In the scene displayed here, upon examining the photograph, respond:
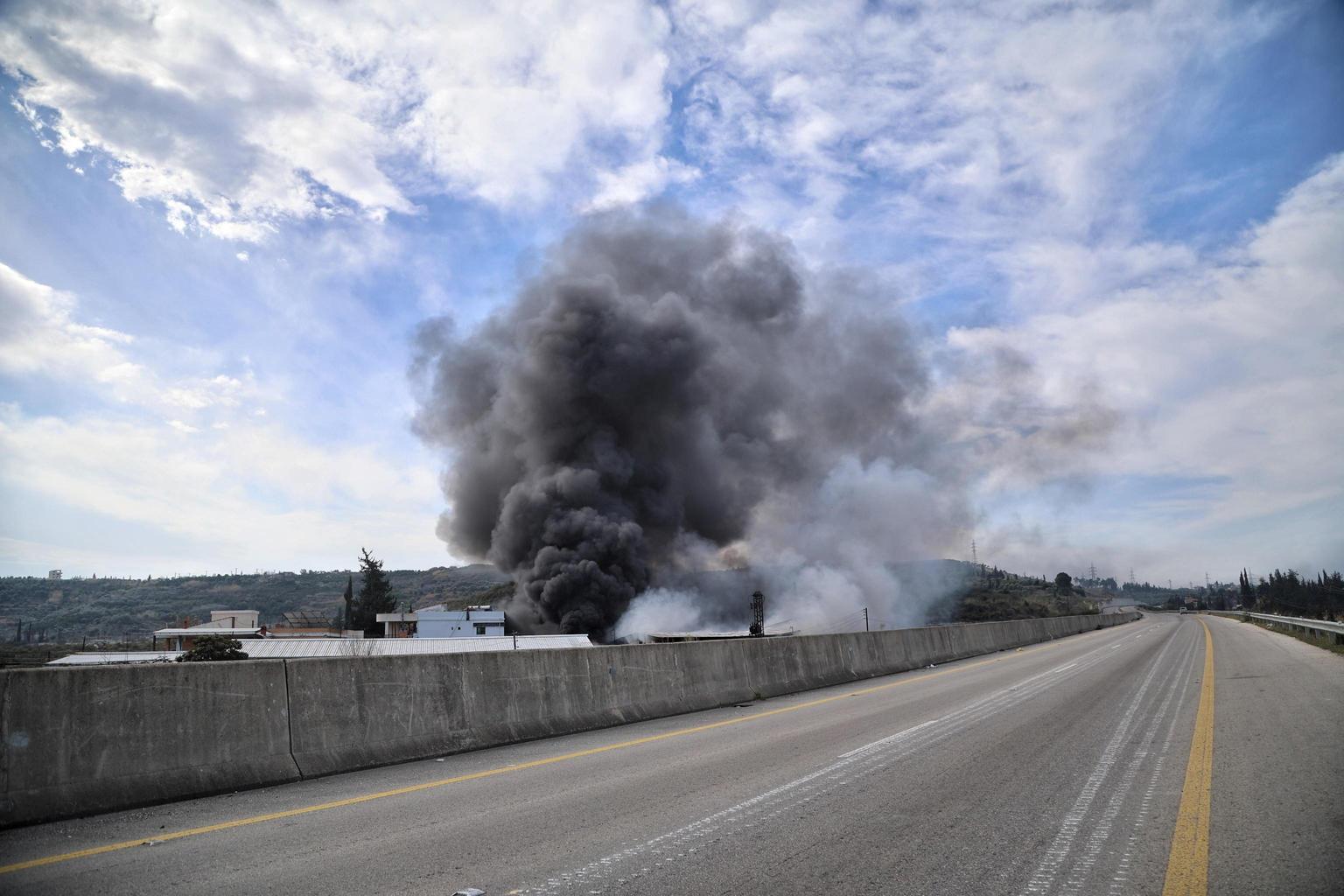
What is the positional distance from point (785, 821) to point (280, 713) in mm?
4284

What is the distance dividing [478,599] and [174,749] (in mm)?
109950

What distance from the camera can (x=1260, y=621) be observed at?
54625 millimetres

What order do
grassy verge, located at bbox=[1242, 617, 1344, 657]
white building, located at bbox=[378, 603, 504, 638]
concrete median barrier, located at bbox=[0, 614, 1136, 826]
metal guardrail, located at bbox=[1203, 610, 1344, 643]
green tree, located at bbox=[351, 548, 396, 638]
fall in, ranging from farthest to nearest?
green tree, located at bbox=[351, 548, 396, 638] < white building, located at bbox=[378, 603, 504, 638] < metal guardrail, located at bbox=[1203, 610, 1344, 643] < grassy verge, located at bbox=[1242, 617, 1344, 657] < concrete median barrier, located at bbox=[0, 614, 1136, 826]

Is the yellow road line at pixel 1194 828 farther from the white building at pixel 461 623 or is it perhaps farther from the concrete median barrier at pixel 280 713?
the white building at pixel 461 623

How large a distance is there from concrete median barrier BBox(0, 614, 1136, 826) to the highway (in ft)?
0.90

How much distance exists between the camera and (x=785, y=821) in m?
5.13

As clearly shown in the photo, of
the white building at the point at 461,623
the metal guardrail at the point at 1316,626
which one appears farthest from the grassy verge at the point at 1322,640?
the white building at the point at 461,623

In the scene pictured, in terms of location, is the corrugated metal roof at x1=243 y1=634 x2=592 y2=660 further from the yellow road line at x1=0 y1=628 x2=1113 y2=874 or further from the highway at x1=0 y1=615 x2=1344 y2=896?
the highway at x1=0 y1=615 x2=1344 y2=896

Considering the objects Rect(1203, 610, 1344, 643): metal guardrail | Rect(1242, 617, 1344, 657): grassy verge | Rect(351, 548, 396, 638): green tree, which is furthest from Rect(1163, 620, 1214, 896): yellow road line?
Rect(351, 548, 396, 638): green tree

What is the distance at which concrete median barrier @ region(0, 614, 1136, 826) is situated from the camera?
5.51 m

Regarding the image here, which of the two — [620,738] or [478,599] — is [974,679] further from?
[478,599]

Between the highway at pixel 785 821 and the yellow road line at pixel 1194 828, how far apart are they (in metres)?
0.02

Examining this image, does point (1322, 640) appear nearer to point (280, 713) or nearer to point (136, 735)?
point (280, 713)

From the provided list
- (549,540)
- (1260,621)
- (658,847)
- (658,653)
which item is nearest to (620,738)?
(658,653)
